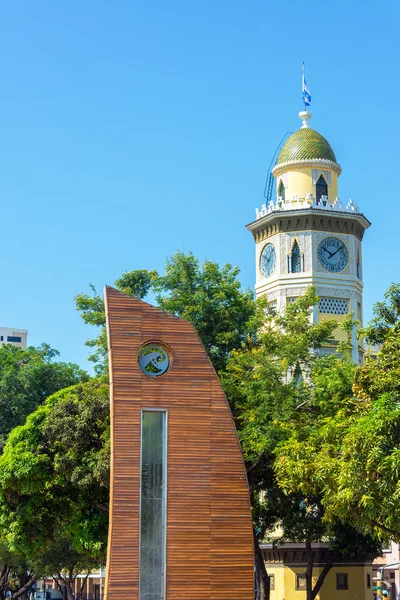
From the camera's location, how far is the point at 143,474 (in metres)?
20.5

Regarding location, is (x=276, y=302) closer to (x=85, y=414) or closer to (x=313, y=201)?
(x=313, y=201)

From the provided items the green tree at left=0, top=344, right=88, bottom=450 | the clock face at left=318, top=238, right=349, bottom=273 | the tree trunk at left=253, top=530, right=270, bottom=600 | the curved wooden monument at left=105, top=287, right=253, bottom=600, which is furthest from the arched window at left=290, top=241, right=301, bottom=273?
the curved wooden monument at left=105, top=287, right=253, bottom=600

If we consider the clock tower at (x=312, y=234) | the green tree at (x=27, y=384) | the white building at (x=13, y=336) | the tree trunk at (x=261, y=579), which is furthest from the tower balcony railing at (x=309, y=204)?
the white building at (x=13, y=336)

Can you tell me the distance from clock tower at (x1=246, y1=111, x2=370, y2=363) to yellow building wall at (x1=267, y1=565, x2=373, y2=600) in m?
9.87

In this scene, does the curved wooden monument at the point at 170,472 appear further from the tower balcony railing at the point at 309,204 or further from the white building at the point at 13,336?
the white building at the point at 13,336

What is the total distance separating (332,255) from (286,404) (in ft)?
58.5

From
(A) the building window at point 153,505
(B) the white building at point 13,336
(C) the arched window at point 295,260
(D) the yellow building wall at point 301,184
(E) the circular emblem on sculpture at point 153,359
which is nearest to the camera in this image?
(A) the building window at point 153,505

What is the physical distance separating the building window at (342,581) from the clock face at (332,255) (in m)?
13.3

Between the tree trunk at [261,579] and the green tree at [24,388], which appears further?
the green tree at [24,388]

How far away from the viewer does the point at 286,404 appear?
24.5 m

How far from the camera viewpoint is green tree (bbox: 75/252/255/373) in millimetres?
27734

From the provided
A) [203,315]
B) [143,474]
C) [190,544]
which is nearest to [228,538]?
[190,544]

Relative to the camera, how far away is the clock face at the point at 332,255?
41.2 metres

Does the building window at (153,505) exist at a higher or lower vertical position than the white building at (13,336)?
lower
